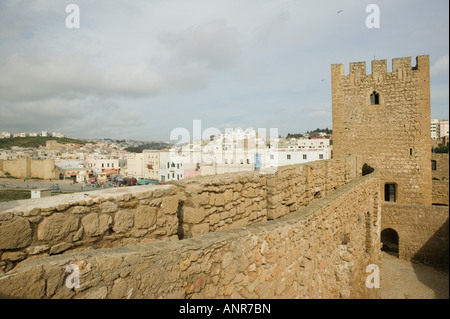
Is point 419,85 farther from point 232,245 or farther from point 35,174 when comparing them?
point 35,174

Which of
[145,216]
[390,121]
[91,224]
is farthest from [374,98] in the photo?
[91,224]

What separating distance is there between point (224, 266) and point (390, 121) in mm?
15960

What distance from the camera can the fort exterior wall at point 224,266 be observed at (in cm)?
177

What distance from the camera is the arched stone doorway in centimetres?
1501

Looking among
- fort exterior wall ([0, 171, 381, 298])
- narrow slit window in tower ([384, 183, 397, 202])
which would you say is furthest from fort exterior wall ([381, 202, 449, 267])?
fort exterior wall ([0, 171, 381, 298])

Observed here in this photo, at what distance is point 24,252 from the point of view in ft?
6.17

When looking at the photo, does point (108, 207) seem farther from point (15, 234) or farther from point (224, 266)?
point (224, 266)

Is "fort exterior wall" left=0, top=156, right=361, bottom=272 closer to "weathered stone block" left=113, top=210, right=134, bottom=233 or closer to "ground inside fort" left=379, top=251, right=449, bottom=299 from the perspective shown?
"weathered stone block" left=113, top=210, right=134, bottom=233

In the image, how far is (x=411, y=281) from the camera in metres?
11.5

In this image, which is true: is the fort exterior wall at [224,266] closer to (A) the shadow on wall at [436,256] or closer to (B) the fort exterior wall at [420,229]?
(A) the shadow on wall at [436,256]

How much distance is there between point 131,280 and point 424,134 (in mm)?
17246

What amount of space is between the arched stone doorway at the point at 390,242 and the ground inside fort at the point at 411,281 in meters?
1.04

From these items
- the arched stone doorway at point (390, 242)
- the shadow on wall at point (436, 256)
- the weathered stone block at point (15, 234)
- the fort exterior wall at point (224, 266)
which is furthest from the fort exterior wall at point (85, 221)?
the arched stone doorway at point (390, 242)

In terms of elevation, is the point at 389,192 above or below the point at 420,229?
above
